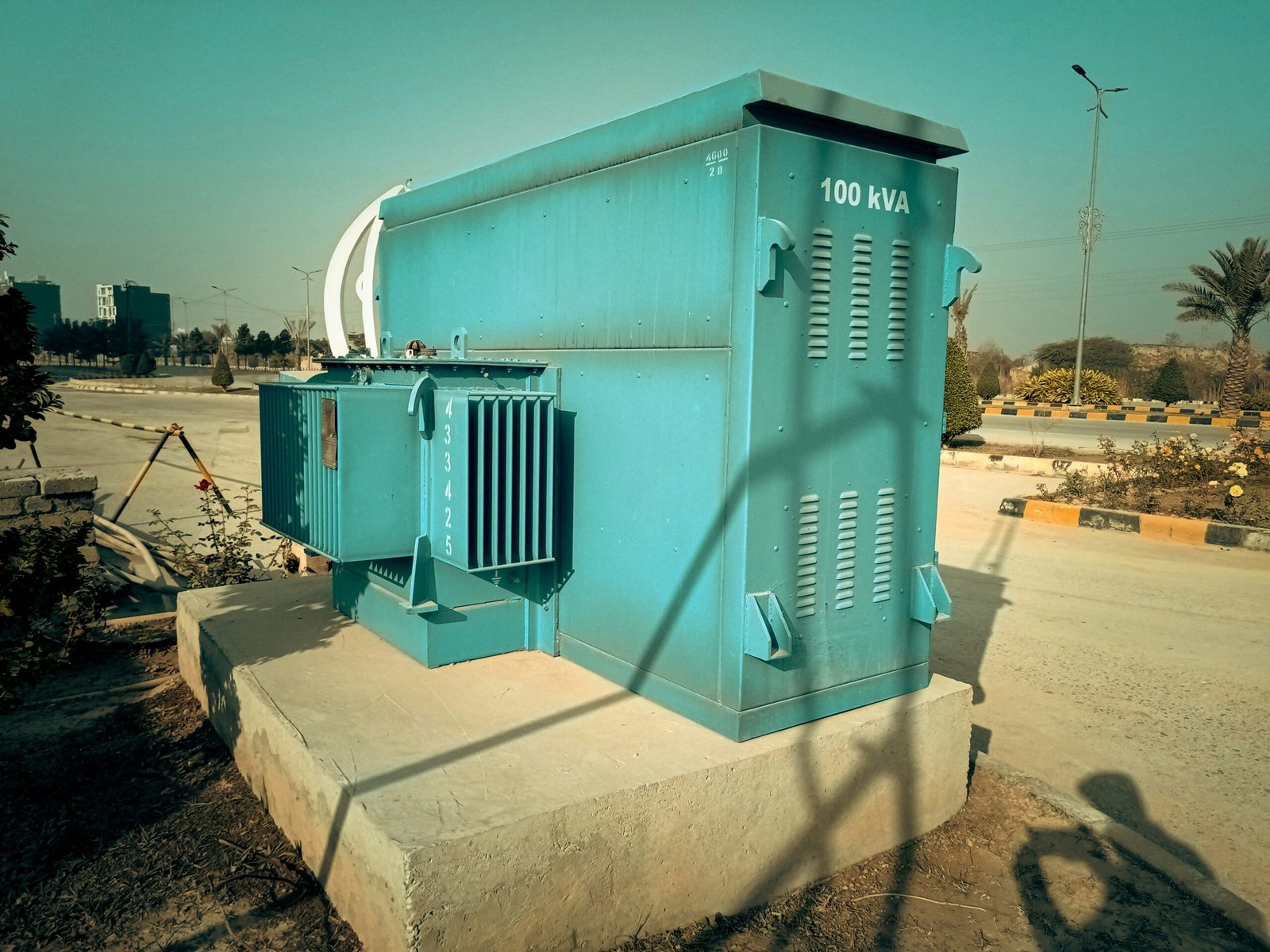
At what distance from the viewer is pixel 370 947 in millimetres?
2525

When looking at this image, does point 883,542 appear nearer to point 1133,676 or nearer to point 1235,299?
point 1133,676

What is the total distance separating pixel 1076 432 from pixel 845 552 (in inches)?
793

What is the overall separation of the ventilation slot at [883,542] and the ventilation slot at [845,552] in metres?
0.13

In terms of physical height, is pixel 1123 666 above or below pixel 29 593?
below

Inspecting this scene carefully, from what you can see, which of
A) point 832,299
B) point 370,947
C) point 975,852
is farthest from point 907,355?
point 370,947

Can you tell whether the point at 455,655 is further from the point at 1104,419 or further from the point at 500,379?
the point at 1104,419

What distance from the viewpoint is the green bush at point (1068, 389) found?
3080 cm

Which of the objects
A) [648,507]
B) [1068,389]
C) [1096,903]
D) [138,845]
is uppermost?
[1068,389]

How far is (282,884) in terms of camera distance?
2.94m

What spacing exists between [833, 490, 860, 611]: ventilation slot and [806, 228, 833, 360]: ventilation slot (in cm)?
55

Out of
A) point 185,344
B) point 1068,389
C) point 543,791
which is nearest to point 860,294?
point 543,791

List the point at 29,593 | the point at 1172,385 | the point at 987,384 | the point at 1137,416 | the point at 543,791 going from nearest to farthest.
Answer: the point at 543,791 < the point at 29,593 < the point at 1137,416 < the point at 987,384 < the point at 1172,385

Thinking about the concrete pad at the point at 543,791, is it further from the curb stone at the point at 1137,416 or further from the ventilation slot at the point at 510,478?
the curb stone at the point at 1137,416

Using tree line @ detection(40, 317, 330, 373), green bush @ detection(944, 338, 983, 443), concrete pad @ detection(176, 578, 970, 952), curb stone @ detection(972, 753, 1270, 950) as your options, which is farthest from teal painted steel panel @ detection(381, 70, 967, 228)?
tree line @ detection(40, 317, 330, 373)
